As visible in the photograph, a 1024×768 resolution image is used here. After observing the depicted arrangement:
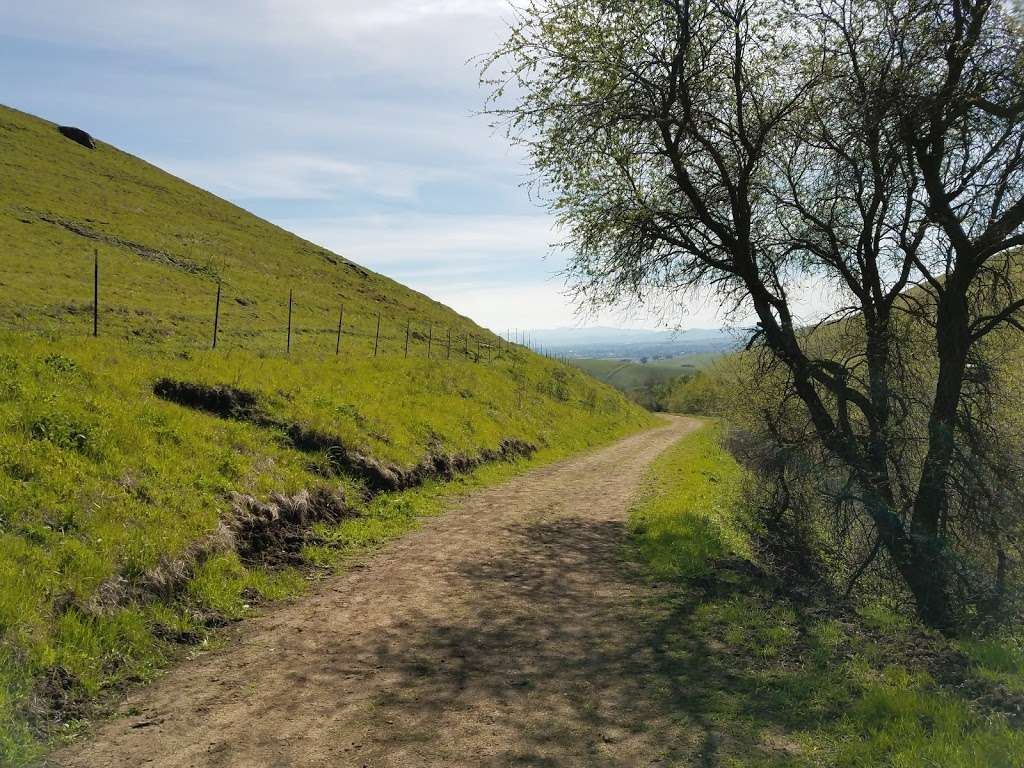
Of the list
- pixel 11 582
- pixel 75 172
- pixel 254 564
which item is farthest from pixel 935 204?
pixel 75 172

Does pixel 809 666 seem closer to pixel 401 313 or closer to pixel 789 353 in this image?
pixel 789 353

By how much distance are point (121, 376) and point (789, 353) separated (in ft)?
45.4

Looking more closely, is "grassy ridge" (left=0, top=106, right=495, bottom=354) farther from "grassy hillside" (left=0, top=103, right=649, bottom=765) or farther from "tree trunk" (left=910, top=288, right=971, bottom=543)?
"tree trunk" (left=910, top=288, right=971, bottom=543)

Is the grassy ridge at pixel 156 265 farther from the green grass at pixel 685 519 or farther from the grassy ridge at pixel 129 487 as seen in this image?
the green grass at pixel 685 519

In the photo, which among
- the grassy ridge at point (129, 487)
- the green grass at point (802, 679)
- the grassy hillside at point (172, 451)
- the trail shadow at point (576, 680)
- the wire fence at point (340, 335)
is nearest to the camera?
the green grass at point (802, 679)

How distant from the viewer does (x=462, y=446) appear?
21.1m

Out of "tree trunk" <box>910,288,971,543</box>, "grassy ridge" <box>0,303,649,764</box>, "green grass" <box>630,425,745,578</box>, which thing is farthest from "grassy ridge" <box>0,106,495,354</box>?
"tree trunk" <box>910,288,971,543</box>

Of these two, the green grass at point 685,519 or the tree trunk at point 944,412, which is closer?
the tree trunk at point 944,412

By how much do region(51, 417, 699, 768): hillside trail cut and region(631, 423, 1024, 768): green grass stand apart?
43 centimetres

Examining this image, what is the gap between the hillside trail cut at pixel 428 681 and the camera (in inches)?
213

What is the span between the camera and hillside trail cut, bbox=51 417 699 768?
17.8 ft

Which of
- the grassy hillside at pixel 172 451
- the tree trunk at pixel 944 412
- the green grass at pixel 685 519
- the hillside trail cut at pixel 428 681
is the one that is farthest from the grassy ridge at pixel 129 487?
the tree trunk at pixel 944 412

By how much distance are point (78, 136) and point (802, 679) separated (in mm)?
79302

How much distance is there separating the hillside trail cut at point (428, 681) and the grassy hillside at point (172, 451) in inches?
29.2
